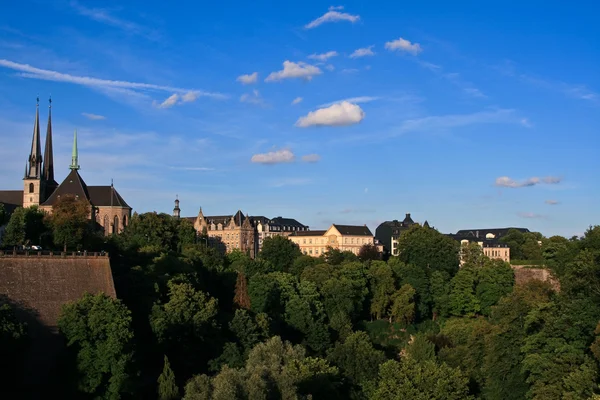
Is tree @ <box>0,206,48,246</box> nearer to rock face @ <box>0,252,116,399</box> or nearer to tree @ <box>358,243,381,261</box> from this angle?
rock face @ <box>0,252,116,399</box>

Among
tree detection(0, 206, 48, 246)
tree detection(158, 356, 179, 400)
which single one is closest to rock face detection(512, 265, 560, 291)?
tree detection(0, 206, 48, 246)

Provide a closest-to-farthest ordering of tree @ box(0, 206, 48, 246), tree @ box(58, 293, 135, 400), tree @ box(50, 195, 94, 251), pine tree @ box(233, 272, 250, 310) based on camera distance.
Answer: tree @ box(58, 293, 135, 400)
pine tree @ box(233, 272, 250, 310)
tree @ box(0, 206, 48, 246)
tree @ box(50, 195, 94, 251)

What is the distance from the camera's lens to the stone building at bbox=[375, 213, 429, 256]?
13300cm

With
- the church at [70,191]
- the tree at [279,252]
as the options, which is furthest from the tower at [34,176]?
the tree at [279,252]

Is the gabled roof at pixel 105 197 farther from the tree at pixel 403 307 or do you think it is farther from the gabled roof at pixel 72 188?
the tree at pixel 403 307

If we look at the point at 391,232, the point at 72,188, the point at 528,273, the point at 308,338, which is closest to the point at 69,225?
the point at 308,338

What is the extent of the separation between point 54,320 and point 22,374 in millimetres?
4894

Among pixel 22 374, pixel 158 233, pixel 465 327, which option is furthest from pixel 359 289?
pixel 22 374

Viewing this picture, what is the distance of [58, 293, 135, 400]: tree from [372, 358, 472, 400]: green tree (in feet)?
41.8

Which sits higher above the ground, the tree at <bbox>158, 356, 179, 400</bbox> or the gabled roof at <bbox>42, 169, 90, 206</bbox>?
the gabled roof at <bbox>42, 169, 90, 206</bbox>

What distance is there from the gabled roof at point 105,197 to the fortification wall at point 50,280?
52386 millimetres

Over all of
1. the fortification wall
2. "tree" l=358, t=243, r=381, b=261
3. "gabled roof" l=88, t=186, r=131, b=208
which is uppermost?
"gabled roof" l=88, t=186, r=131, b=208

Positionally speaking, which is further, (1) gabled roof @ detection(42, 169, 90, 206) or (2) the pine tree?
(1) gabled roof @ detection(42, 169, 90, 206)

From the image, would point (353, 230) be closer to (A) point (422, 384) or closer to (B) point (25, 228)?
(B) point (25, 228)
